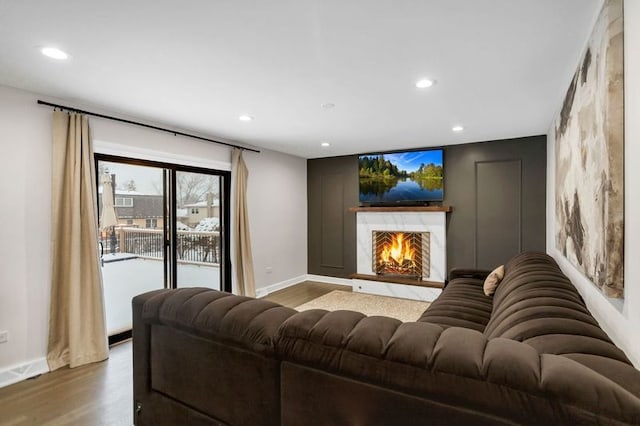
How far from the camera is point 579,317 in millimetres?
1318

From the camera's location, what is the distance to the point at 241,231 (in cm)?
488

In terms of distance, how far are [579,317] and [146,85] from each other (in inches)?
126

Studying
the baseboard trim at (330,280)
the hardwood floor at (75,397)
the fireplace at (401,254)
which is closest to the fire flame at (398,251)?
the fireplace at (401,254)

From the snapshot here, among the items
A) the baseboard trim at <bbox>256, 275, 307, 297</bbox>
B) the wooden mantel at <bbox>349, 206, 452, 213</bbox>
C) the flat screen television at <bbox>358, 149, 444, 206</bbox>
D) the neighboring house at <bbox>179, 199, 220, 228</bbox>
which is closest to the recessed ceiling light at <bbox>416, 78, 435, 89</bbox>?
the flat screen television at <bbox>358, 149, 444, 206</bbox>

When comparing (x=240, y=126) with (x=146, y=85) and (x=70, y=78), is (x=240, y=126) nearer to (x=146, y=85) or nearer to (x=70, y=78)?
(x=146, y=85)

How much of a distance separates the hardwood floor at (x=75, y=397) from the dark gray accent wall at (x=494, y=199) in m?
4.61

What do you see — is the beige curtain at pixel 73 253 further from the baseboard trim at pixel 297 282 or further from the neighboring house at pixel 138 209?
the baseboard trim at pixel 297 282

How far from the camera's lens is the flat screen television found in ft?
17.3

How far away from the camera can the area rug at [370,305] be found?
4.52 m

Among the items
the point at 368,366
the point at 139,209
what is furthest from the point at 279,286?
the point at 368,366

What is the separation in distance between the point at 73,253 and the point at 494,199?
534 centimetres

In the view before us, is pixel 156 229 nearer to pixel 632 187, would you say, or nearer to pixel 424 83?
pixel 424 83

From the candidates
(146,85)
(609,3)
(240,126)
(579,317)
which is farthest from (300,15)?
(240,126)

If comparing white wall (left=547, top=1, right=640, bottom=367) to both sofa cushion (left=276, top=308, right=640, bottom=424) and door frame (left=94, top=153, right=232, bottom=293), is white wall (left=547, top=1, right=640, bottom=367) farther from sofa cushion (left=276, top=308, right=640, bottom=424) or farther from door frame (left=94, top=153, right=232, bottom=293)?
door frame (left=94, top=153, right=232, bottom=293)
